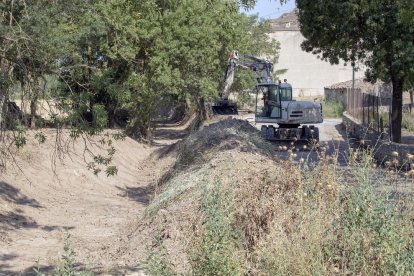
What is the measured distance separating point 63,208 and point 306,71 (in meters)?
74.2

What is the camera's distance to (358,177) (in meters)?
7.91


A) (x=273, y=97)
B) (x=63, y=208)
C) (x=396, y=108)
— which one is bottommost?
(x=63, y=208)

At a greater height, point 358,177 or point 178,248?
point 358,177

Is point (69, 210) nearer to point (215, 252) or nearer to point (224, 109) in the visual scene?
point (215, 252)

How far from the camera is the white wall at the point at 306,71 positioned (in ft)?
298

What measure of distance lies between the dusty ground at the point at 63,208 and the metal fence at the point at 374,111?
376 inches

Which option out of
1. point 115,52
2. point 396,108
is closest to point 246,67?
point 396,108

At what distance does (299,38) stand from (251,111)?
2944cm

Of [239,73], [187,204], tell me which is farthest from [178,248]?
[239,73]

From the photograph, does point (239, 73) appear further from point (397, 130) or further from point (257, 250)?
point (257, 250)

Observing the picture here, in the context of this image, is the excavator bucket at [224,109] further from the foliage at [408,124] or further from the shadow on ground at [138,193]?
the shadow on ground at [138,193]

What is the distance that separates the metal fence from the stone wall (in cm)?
32

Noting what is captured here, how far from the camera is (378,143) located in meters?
29.1

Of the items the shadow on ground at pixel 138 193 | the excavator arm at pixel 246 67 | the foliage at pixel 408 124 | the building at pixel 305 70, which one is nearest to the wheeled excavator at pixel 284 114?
the excavator arm at pixel 246 67
